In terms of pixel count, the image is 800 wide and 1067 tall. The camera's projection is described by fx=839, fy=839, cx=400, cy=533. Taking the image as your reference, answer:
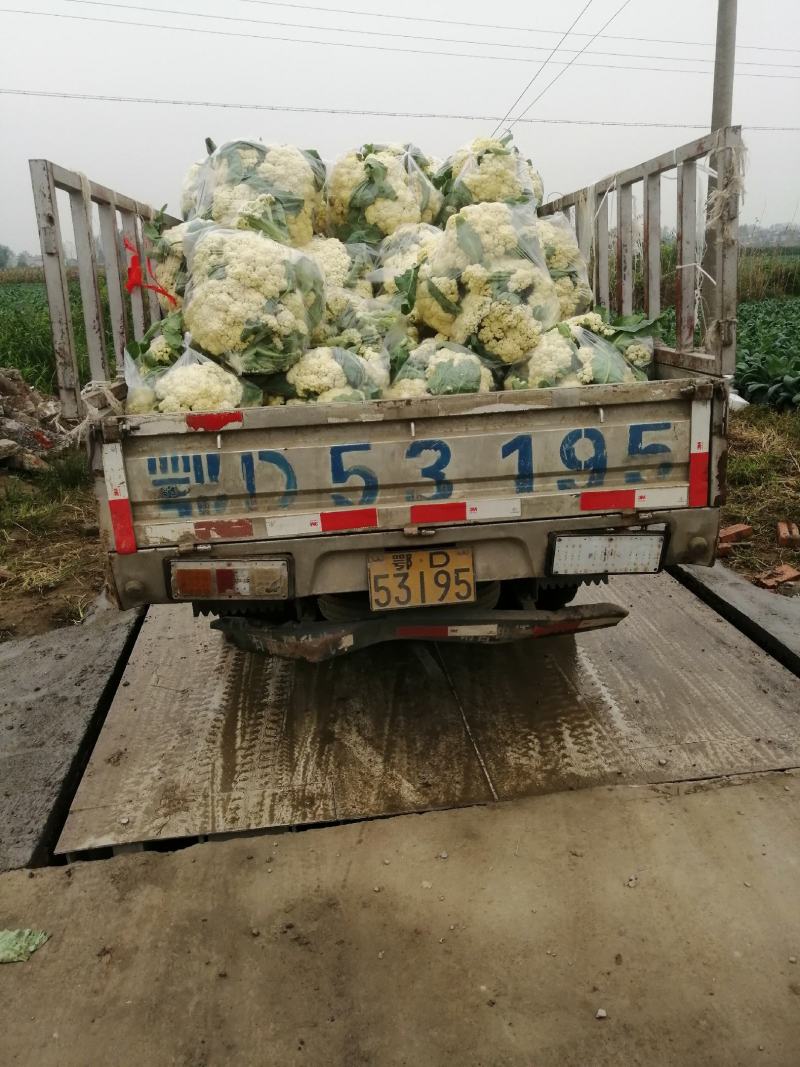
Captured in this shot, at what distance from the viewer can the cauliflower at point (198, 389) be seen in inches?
Answer: 125

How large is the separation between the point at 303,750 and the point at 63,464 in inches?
198

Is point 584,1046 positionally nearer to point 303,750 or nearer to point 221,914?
point 221,914

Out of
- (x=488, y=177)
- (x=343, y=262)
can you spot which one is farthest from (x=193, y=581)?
(x=488, y=177)

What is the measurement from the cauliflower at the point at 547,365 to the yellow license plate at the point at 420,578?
2.59 ft

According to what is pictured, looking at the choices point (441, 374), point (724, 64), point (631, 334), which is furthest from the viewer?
point (724, 64)

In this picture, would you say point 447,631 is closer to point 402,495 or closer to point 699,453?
point 402,495

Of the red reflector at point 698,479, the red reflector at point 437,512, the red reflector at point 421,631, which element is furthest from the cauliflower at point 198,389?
the red reflector at point 698,479

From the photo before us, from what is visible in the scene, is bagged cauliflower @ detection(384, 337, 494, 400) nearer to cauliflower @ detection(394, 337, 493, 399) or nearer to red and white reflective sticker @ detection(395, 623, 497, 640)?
cauliflower @ detection(394, 337, 493, 399)

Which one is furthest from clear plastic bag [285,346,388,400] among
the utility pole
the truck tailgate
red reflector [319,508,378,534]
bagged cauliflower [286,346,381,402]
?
the utility pole

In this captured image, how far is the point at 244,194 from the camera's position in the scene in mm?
4098

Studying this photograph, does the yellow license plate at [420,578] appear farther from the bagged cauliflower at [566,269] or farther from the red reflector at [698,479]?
the bagged cauliflower at [566,269]

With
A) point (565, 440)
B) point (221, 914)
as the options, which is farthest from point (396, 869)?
point (565, 440)

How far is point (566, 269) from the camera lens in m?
4.32

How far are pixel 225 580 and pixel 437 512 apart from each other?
83 cm
